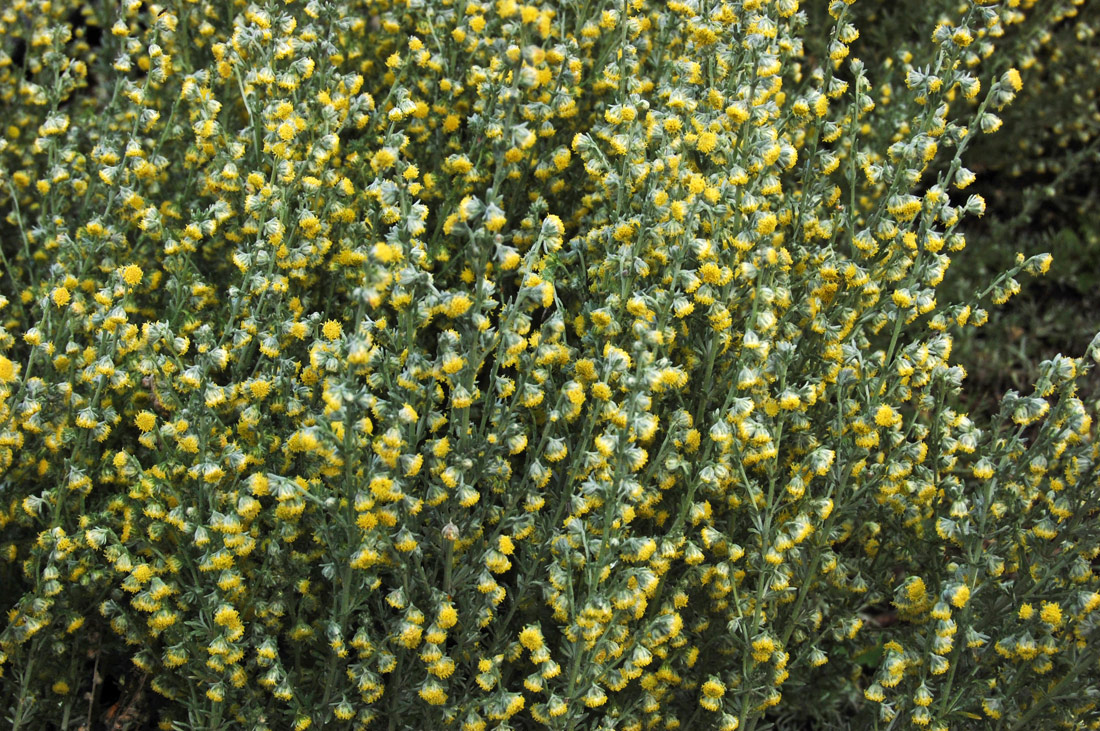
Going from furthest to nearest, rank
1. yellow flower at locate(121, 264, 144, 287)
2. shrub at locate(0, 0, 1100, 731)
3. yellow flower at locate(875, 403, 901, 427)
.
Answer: yellow flower at locate(121, 264, 144, 287) < yellow flower at locate(875, 403, 901, 427) < shrub at locate(0, 0, 1100, 731)

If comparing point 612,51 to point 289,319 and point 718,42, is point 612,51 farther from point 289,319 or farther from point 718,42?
point 289,319

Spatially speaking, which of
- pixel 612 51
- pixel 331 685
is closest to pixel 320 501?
pixel 331 685

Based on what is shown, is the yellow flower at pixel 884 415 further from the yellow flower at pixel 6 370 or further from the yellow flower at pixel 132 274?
Result: the yellow flower at pixel 6 370

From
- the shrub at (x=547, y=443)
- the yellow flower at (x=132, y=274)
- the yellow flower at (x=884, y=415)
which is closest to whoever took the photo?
the shrub at (x=547, y=443)

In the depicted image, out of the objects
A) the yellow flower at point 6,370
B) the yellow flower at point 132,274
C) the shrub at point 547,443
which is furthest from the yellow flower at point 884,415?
the yellow flower at point 6,370

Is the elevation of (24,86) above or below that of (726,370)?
above

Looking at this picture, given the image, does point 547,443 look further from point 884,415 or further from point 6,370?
point 6,370

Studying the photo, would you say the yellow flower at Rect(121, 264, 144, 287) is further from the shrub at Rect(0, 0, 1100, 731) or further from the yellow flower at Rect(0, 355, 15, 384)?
the yellow flower at Rect(0, 355, 15, 384)

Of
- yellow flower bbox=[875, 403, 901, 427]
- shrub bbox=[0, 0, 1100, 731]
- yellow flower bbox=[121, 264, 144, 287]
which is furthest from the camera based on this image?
yellow flower bbox=[121, 264, 144, 287]

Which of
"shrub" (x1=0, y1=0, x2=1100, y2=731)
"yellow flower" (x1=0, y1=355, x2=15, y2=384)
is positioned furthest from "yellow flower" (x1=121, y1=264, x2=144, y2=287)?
"yellow flower" (x1=0, y1=355, x2=15, y2=384)
